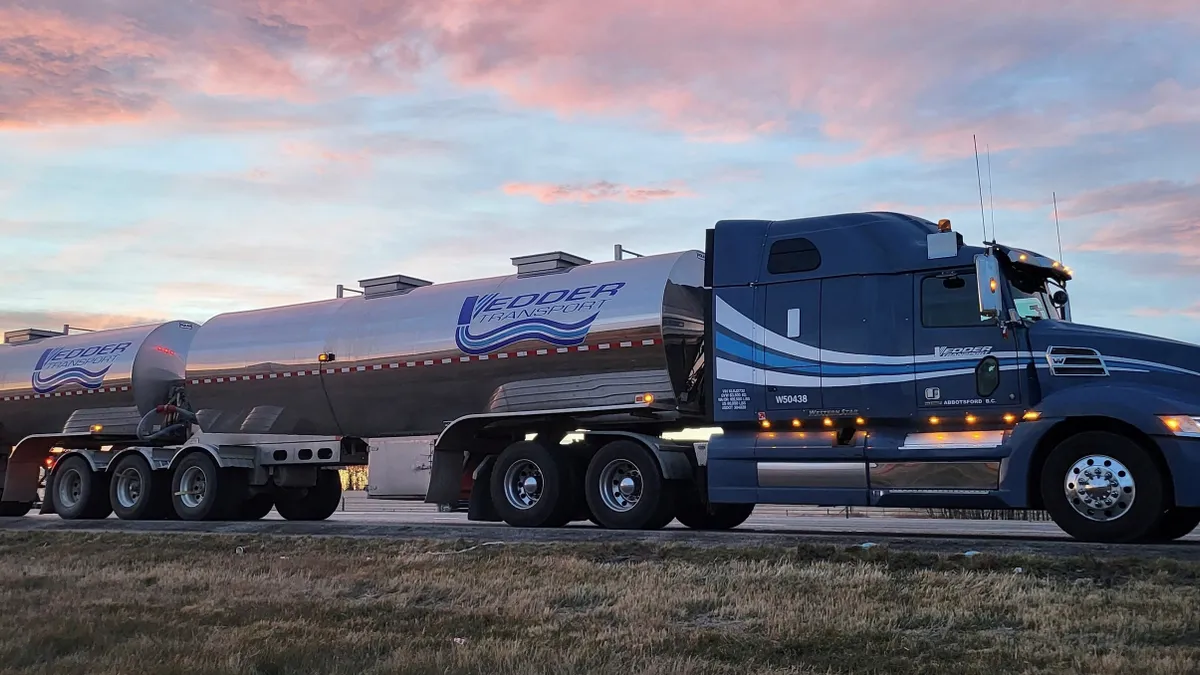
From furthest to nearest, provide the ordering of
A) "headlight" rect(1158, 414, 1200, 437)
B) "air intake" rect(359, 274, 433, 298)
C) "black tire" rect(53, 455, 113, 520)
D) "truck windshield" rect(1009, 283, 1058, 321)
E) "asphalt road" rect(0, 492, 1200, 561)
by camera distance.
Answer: "black tire" rect(53, 455, 113, 520) → "air intake" rect(359, 274, 433, 298) → "truck windshield" rect(1009, 283, 1058, 321) → "headlight" rect(1158, 414, 1200, 437) → "asphalt road" rect(0, 492, 1200, 561)

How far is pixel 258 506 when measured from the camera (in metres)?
19.1

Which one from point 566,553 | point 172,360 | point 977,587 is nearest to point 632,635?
point 977,587

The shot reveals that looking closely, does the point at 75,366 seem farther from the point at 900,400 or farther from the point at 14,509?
the point at 900,400

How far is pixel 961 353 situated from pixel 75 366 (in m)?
15.8

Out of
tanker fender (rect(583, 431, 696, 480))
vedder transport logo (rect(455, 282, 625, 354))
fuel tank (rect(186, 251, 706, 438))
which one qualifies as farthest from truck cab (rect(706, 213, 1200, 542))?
vedder transport logo (rect(455, 282, 625, 354))

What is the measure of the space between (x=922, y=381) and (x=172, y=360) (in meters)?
13.4

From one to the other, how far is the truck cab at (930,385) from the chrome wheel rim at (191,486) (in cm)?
920

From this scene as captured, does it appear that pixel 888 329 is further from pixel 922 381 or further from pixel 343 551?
pixel 343 551

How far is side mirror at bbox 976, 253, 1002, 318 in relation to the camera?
36.6 feet

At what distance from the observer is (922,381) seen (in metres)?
11.7

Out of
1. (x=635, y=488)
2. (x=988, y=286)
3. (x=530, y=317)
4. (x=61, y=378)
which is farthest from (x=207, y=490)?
(x=988, y=286)

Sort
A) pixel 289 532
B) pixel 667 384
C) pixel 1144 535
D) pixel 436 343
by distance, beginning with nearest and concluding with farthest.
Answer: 1. pixel 1144 535
2. pixel 667 384
3. pixel 289 532
4. pixel 436 343

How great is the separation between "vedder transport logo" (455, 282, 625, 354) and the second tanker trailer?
0.10 feet

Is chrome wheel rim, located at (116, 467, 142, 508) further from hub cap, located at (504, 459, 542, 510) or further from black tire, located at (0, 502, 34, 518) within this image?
hub cap, located at (504, 459, 542, 510)
